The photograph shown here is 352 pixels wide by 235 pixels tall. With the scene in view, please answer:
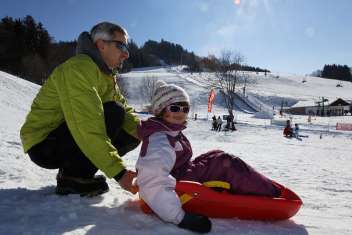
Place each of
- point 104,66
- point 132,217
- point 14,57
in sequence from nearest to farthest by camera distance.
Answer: point 132,217 < point 104,66 < point 14,57

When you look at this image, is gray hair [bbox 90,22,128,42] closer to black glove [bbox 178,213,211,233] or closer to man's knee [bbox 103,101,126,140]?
man's knee [bbox 103,101,126,140]

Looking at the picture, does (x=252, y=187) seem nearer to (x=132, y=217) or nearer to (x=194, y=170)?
(x=194, y=170)

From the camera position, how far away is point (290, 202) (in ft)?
7.35

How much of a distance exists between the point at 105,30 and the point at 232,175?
53.0 inches

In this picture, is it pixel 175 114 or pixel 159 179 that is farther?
pixel 175 114

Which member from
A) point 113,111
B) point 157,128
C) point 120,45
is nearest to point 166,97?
point 157,128

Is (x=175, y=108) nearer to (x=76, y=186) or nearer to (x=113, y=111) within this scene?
(x=113, y=111)

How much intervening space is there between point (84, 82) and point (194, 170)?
922mm

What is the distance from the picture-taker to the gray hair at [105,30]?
2602 mm

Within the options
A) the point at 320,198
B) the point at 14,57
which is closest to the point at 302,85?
the point at 14,57

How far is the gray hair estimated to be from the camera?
2.60 metres

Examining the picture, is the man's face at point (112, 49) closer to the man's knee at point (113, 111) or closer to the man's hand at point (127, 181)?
the man's knee at point (113, 111)

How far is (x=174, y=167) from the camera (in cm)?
236

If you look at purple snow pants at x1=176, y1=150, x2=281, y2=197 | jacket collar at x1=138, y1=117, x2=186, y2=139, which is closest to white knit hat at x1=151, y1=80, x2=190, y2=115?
jacket collar at x1=138, y1=117, x2=186, y2=139
